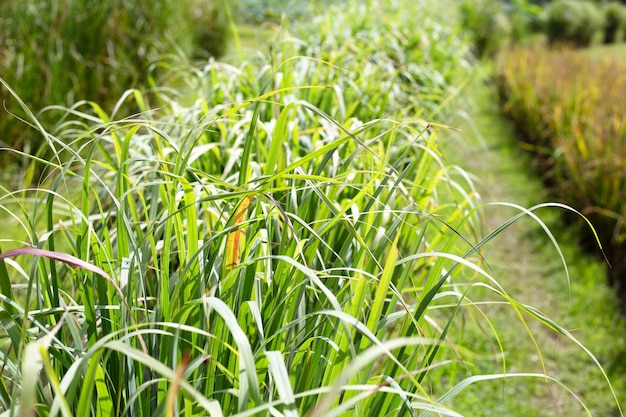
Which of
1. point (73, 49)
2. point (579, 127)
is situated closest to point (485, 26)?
point (579, 127)

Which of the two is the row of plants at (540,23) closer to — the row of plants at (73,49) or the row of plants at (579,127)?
the row of plants at (579,127)

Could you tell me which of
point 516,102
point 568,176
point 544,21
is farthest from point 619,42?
point 568,176

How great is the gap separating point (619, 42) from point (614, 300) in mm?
16291

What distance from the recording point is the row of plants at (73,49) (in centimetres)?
442

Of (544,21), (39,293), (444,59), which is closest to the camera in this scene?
(39,293)

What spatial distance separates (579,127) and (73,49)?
3877 mm

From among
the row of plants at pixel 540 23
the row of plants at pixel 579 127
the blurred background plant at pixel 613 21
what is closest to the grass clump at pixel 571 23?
the row of plants at pixel 540 23

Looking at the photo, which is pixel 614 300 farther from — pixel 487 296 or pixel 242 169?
pixel 242 169

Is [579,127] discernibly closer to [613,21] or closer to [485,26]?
[485,26]

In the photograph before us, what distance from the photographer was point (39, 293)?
4.30ft

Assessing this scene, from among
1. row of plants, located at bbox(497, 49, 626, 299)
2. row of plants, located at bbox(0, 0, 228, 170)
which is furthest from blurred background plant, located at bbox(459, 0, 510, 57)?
row of plants, located at bbox(0, 0, 228, 170)

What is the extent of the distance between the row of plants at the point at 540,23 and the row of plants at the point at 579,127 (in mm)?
4124

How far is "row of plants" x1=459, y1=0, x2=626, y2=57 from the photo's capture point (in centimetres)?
1285

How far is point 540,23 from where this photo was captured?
1759cm
